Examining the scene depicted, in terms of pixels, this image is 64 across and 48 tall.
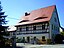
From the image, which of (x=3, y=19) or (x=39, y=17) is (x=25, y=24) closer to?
(x=39, y=17)

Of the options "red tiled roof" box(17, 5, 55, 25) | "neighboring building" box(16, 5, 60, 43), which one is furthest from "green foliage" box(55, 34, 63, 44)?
"red tiled roof" box(17, 5, 55, 25)

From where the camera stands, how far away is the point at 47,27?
40.2m

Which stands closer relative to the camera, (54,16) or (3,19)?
(3,19)

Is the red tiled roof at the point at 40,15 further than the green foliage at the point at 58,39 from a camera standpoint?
Yes

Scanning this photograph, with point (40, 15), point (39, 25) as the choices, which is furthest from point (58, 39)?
point (40, 15)

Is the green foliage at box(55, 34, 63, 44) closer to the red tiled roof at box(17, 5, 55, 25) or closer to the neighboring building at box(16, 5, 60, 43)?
the neighboring building at box(16, 5, 60, 43)

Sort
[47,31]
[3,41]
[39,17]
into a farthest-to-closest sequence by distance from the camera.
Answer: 1. [39,17]
2. [47,31]
3. [3,41]

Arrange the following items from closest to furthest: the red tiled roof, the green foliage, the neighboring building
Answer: the neighboring building < the green foliage < the red tiled roof

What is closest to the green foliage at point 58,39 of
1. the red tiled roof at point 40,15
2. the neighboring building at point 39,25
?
the neighboring building at point 39,25

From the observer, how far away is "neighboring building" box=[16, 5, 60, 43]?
40441 mm

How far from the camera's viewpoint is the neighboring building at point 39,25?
4044 cm

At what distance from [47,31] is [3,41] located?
14.8 metres

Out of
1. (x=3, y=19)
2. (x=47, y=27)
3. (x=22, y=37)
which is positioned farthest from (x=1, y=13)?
(x=22, y=37)

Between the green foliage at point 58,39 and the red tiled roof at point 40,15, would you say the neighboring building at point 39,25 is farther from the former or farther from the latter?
the green foliage at point 58,39
